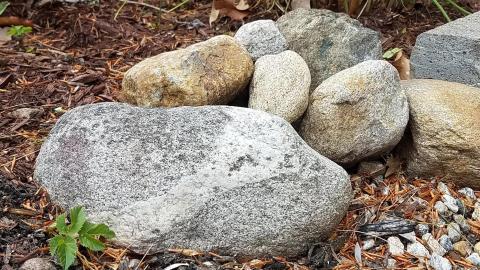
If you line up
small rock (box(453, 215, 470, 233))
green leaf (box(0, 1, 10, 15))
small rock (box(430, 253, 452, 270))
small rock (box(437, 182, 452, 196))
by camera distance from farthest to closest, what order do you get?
green leaf (box(0, 1, 10, 15)), small rock (box(437, 182, 452, 196)), small rock (box(453, 215, 470, 233)), small rock (box(430, 253, 452, 270))

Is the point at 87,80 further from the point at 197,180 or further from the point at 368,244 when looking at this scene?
the point at 368,244

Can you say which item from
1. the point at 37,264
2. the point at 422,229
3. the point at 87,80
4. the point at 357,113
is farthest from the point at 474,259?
the point at 87,80

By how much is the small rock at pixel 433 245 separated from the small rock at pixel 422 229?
20 millimetres

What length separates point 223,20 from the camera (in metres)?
4.17

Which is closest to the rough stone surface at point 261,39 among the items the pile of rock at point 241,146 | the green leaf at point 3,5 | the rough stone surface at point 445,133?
the pile of rock at point 241,146

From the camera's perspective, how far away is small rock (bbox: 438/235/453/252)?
2.57 m

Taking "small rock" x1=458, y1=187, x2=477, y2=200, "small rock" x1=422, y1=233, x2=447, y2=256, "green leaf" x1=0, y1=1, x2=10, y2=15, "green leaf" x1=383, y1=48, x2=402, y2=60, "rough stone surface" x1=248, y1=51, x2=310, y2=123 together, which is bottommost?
"small rock" x1=458, y1=187, x2=477, y2=200

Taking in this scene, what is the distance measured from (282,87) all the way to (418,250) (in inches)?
32.4

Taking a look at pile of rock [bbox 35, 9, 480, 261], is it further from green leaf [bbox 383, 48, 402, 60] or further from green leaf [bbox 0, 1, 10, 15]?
green leaf [bbox 0, 1, 10, 15]

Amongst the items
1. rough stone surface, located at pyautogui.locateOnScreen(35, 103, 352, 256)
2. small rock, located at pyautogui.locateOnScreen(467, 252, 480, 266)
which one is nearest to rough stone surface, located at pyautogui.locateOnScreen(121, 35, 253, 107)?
rough stone surface, located at pyautogui.locateOnScreen(35, 103, 352, 256)

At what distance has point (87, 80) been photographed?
3350 millimetres

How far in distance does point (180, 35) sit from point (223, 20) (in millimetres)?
324

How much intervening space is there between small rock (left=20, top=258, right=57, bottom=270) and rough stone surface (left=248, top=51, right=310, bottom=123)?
1042 mm

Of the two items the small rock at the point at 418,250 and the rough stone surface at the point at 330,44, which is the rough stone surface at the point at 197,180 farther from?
the rough stone surface at the point at 330,44
